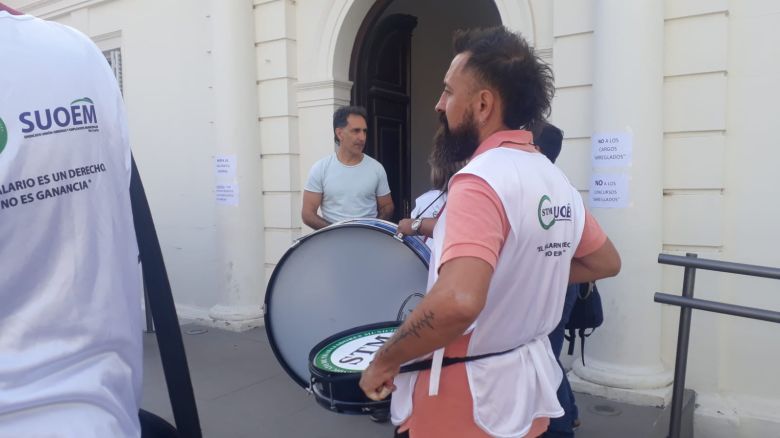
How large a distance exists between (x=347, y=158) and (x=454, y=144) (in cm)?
281

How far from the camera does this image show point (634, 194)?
3.76 m

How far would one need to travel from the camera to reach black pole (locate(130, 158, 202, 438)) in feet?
3.57

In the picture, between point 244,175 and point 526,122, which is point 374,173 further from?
point 526,122

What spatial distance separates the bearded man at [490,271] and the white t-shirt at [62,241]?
636 mm

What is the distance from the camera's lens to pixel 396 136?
6887 mm

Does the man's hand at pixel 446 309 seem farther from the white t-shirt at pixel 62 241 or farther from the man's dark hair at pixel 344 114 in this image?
the man's dark hair at pixel 344 114

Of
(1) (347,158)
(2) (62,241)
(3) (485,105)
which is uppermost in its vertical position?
(3) (485,105)

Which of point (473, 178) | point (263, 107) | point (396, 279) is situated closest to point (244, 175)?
point (263, 107)

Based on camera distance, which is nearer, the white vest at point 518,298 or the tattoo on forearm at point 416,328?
the tattoo on forearm at point 416,328

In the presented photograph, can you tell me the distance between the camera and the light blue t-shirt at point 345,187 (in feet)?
14.1

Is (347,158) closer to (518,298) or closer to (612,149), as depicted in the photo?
(612,149)

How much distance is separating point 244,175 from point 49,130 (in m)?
5.08

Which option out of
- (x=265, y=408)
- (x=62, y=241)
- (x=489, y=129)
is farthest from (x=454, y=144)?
(x=265, y=408)

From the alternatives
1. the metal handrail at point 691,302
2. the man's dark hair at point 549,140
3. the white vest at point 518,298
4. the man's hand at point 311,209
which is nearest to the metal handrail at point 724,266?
the metal handrail at point 691,302
